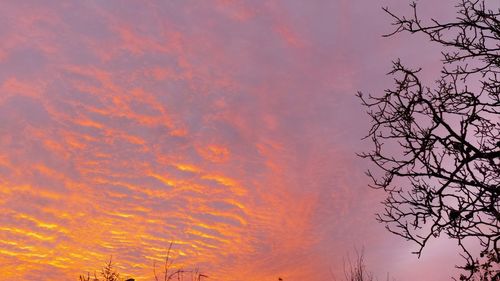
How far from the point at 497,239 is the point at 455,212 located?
25.8 inches

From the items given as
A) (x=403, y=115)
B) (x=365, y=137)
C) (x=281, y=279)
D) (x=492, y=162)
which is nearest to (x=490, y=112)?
(x=492, y=162)

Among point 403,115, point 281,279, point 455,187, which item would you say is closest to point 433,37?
point 403,115

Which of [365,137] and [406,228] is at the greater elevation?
[365,137]

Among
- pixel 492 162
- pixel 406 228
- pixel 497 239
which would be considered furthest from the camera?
pixel 406 228

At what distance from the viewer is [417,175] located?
23.9ft

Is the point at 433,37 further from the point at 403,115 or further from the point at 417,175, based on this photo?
the point at 417,175

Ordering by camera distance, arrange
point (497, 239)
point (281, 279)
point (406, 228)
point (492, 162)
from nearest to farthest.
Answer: point (497, 239) → point (492, 162) → point (406, 228) → point (281, 279)

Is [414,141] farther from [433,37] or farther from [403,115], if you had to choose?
[433,37]

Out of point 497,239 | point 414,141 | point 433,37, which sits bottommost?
point 497,239

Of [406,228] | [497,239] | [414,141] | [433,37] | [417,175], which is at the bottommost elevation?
[497,239]

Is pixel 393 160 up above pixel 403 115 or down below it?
below

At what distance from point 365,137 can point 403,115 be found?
2.50 feet

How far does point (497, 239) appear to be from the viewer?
6758mm

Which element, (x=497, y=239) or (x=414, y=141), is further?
(x=414, y=141)
